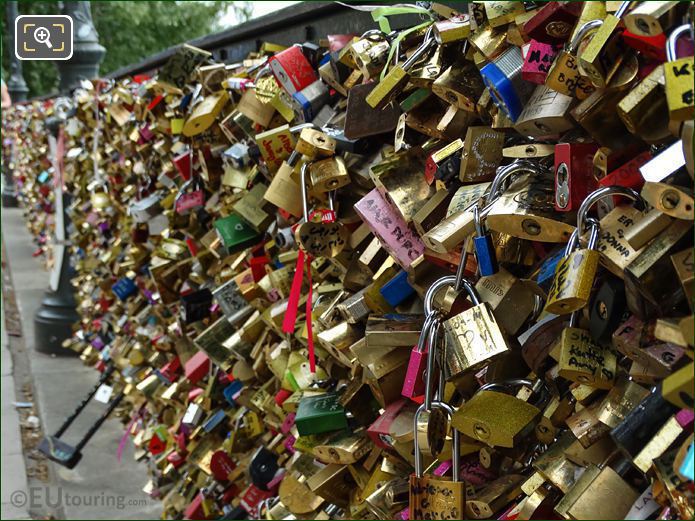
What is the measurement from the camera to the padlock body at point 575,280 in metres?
1.02

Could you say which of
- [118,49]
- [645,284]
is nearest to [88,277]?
[645,284]

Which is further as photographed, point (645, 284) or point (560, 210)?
point (560, 210)

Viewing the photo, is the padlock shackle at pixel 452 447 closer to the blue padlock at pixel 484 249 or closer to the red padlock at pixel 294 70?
the blue padlock at pixel 484 249

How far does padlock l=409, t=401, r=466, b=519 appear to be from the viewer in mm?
1253

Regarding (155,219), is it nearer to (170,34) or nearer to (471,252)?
(471,252)

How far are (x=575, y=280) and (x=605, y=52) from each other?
270 millimetres

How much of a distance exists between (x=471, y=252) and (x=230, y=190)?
4.68 ft

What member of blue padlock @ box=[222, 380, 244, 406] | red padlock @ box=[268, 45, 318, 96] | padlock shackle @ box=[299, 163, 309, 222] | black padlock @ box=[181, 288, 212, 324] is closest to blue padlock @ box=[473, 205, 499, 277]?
padlock shackle @ box=[299, 163, 309, 222]

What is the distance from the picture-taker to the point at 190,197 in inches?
→ 117

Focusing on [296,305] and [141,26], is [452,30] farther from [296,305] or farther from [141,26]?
[141,26]

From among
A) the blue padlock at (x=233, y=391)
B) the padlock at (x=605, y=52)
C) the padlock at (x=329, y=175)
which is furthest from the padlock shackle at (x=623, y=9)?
the blue padlock at (x=233, y=391)

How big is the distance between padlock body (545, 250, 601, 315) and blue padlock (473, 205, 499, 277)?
198mm

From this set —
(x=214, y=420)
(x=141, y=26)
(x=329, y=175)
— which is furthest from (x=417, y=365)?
(x=141, y=26)

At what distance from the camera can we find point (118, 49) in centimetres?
2003
